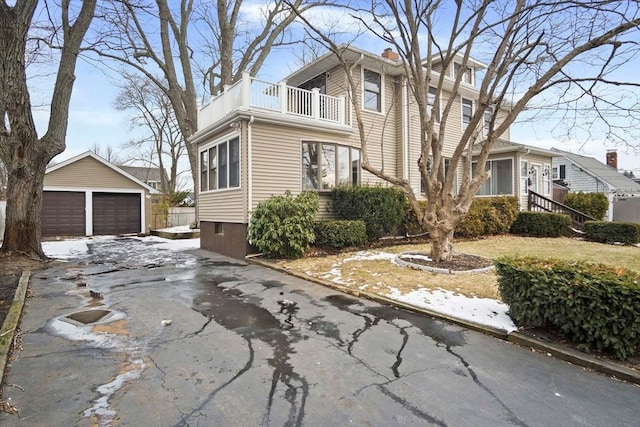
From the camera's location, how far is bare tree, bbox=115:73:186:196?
28.9 meters

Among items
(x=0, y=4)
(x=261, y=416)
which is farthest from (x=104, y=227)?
(x=261, y=416)

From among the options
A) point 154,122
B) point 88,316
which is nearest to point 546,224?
point 88,316

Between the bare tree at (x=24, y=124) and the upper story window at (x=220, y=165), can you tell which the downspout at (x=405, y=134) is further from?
the bare tree at (x=24, y=124)

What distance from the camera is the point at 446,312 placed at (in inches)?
187

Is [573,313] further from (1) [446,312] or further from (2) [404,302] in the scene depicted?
(2) [404,302]

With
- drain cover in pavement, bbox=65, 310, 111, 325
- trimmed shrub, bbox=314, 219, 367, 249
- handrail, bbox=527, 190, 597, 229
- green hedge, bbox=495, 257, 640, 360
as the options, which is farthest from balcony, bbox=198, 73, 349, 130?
handrail, bbox=527, 190, 597, 229

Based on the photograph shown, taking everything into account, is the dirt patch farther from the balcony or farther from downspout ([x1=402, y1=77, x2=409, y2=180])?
downspout ([x1=402, y1=77, x2=409, y2=180])

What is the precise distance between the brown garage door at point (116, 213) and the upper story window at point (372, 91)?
14778mm

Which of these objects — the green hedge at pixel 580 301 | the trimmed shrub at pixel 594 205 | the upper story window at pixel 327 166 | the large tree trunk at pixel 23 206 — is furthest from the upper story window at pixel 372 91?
the large tree trunk at pixel 23 206

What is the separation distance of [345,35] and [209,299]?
9.12m

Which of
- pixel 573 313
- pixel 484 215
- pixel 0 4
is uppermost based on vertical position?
pixel 0 4

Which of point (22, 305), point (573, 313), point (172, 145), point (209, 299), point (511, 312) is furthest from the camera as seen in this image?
point (172, 145)

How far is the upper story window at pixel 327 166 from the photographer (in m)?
11.3

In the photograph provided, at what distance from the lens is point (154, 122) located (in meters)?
32.8
